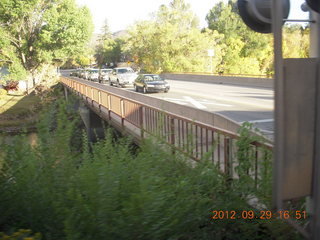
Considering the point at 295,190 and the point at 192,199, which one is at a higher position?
the point at 295,190

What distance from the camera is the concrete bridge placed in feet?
15.1

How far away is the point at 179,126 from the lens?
21.3ft

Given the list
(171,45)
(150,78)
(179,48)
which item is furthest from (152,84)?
(171,45)

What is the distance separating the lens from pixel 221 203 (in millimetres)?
3451

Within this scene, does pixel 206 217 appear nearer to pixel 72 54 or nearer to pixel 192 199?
pixel 192 199

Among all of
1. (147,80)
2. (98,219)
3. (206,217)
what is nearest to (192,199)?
(206,217)

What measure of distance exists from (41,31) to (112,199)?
39.4 metres

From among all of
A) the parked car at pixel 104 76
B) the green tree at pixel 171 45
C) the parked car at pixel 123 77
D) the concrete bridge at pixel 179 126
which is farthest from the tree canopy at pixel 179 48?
the concrete bridge at pixel 179 126

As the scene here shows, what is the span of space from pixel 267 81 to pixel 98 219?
25.6 meters

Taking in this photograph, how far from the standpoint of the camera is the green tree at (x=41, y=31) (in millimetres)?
37219

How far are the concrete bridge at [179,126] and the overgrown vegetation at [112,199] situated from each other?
637 millimetres

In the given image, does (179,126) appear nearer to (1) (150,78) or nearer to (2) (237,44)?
(1) (150,78)

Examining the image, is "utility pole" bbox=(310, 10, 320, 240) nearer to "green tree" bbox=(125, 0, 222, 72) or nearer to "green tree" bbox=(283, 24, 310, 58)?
"green tree" bbox=(283, 24, 310, 58)

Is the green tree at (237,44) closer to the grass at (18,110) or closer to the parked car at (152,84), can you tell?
the parked car at (152,84)
